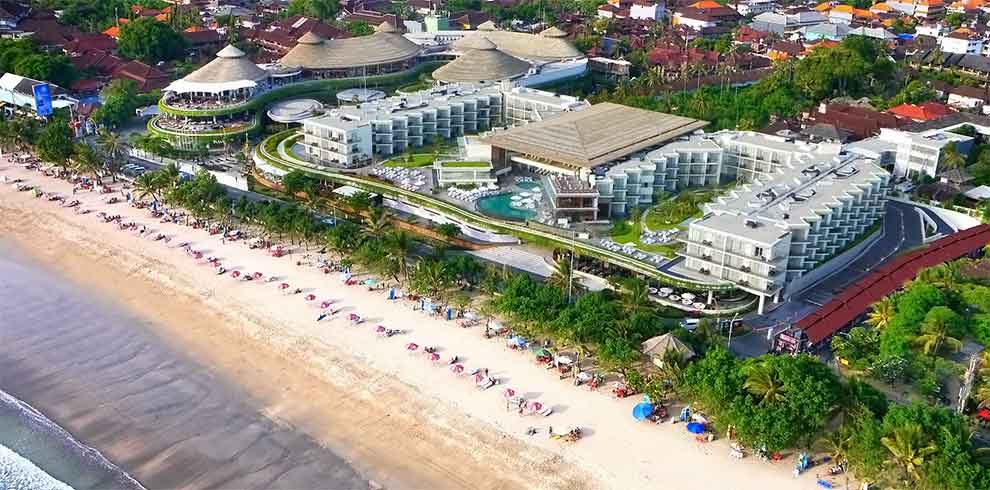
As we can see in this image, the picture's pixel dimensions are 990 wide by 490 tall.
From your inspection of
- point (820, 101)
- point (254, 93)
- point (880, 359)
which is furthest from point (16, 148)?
point (820, 101)

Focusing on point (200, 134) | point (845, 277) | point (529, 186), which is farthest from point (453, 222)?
point (200, 134)

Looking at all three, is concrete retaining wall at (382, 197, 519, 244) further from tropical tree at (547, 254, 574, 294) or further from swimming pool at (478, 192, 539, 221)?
tropical tree at (547, 254, 574, 294)

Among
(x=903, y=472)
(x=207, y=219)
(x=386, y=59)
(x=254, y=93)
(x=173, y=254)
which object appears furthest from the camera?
(x=386, y=59)

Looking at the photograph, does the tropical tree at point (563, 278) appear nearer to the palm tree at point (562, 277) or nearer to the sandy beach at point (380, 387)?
the palm tree at point (562, 277)

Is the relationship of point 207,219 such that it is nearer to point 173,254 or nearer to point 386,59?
point 173,254

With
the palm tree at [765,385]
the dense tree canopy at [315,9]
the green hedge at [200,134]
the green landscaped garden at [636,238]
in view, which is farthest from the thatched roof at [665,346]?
the dense tree canopy at [315,9]

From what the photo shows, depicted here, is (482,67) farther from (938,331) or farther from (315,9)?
(938,331)
